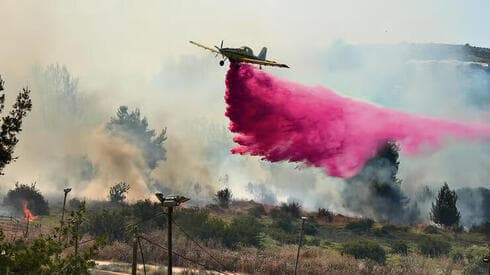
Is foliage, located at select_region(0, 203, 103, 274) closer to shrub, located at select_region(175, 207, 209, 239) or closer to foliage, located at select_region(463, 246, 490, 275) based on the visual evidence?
foliage, located at select_region(463, 246, 490, 275)

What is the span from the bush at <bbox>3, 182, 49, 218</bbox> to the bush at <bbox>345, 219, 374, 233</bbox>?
115 feet

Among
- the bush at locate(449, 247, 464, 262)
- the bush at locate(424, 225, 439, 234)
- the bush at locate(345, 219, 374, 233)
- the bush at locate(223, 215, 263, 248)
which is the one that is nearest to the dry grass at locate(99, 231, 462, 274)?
the bush at locate(449, 247, 464, 262)

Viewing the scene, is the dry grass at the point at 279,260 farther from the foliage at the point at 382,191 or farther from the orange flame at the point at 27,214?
the foliage at the point at 382,191

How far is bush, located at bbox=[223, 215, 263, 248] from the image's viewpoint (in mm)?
67188

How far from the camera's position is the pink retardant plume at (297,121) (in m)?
58.8

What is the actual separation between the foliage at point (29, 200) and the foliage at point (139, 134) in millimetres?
20437

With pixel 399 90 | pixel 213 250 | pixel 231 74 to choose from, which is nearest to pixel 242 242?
pixel 213 250

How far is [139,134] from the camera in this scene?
10725 cm

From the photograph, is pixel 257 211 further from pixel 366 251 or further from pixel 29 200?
pixel 29 200

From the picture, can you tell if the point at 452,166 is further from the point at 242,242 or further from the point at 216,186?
the point at 242,242

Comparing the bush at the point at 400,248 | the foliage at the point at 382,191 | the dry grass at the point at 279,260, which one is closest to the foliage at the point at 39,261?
the dry grass at the point at 279,260

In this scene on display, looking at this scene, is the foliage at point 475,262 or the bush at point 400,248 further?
the bush at point 400,248

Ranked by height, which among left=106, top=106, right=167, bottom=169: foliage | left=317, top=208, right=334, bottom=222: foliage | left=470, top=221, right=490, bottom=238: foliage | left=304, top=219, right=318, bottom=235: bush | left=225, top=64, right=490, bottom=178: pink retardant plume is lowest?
left=304, top=219, right=318, bottom=235: bush

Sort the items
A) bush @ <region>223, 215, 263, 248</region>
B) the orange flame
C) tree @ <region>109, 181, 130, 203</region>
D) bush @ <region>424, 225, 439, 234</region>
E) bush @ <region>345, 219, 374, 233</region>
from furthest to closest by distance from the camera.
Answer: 1. tree @ <region>109, 181, 130, 203</region>
2. bush @ <region>345, 219, 374, 233</region>
3. bush @ <region>424, 225, 439, 234</region>
4. the orange flame
5. bush @ <region>223, 215, 263, 248</region>
